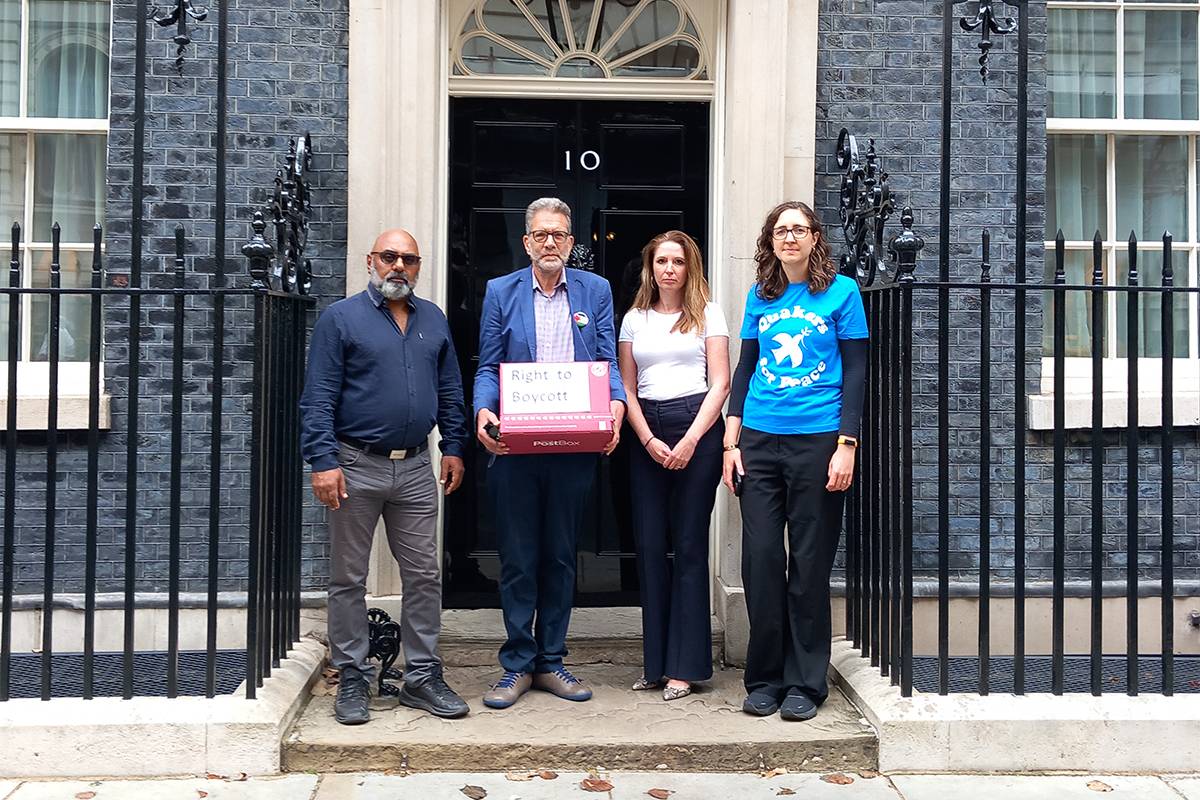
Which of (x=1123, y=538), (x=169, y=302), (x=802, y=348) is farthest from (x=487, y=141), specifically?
(x=1123, y=538)

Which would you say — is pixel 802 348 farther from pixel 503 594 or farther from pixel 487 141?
pixel 487 141

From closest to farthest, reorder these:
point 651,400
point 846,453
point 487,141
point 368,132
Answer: point 846,453
point 651,400
point 368,132
point 487,141

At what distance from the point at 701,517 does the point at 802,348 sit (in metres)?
0.87

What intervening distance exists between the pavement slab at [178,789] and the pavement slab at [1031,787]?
7.25ft

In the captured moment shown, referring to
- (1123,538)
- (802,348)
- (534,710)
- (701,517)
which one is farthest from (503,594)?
(1123,538)

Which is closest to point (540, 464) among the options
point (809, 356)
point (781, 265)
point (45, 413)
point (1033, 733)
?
point (809, 356)

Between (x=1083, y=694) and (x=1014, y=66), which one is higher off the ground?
(x=1014, y=66)

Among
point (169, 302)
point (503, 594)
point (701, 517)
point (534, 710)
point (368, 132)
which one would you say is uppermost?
point (368, 132)

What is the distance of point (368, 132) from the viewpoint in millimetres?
5746

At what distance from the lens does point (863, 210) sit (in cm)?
516

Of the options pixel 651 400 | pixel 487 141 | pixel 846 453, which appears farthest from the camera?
pixel 487 141

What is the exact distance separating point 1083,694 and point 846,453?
4.45 ft

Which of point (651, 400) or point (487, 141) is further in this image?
point (487, 141)

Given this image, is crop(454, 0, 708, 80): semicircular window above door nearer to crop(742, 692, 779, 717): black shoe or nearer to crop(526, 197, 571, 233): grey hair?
crop(526, 197, 571, 233): grey hair
